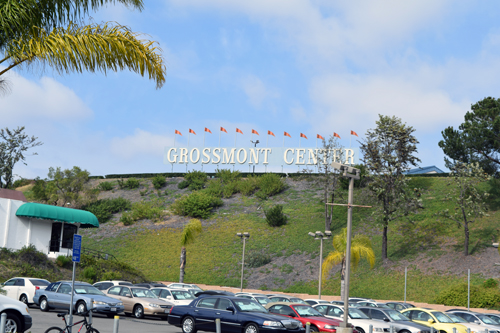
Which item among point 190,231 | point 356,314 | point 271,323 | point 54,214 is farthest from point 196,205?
point 271,323

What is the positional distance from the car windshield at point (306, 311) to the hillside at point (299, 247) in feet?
86.4

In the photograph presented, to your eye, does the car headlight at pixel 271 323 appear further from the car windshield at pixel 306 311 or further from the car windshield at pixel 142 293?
the car windshield at pixel 142 293

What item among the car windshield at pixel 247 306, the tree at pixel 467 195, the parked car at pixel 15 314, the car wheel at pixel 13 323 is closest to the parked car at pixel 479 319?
the car windshield at pixel 247 306

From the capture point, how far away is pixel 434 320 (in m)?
21.9

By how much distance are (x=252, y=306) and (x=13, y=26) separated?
1239 centimetres

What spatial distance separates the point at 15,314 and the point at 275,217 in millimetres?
51918

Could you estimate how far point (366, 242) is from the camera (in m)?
40.7

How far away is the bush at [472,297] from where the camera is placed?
3838cm

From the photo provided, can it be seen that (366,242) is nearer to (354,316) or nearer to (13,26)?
Answer: (354,316)

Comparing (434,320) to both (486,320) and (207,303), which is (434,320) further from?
(207,303)

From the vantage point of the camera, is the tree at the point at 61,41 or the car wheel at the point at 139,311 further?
the car wheel at the point at 139,311

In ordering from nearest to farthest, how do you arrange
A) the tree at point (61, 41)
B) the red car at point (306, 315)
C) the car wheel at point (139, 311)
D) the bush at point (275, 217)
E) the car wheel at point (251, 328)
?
the tree at point (61, 41), the car wheel at point (251, 328), the red car at point (306, 315), the car wheel at point (139, 311), the bush at point (275, 217)

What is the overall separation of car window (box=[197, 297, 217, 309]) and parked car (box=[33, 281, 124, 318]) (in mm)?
5427

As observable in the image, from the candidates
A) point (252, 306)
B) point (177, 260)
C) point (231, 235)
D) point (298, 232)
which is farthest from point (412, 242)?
point (252, 306)
